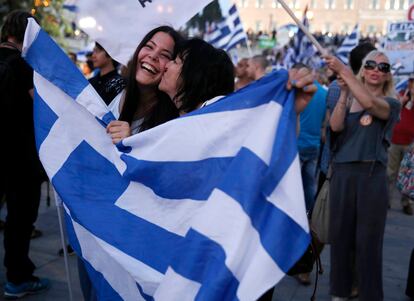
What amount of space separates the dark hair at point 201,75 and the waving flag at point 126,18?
86 centimetres

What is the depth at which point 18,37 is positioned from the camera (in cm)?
423

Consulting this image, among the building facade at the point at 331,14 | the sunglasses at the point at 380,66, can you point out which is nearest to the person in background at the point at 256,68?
the sunglasses at the point at 380,66

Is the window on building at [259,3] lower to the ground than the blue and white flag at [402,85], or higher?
lower

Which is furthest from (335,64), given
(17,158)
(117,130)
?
(17,158)

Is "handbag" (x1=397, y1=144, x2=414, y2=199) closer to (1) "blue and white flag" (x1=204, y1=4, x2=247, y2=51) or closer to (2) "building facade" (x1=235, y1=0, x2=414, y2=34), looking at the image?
(1) "blue and white flag" (x1=204, y1=4, x2=247, y2=51)

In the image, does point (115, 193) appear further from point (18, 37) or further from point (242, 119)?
point (18, 37)

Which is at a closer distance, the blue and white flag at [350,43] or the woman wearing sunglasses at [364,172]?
the woman wearing sunglasses at [364,172]

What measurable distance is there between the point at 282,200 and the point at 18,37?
302 cm

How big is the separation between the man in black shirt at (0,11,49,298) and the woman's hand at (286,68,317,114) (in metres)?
2.66

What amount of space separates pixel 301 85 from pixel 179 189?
63 centimetres

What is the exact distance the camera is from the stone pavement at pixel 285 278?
14.8 ft

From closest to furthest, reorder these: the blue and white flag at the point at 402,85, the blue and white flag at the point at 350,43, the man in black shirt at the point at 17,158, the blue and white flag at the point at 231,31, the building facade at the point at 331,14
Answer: the man in black shirt at the point at 17,158 < the blue and white flag at the point at 402,85 < the blue and white flag at the point at 231,31 < the blue and white flag at the point at 350,43 < the building facade at the point at 331,14

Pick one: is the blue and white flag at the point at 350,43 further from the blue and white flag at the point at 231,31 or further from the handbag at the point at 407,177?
the handbag at the point at 407,177

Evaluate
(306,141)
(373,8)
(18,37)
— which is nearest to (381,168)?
(306,141)
